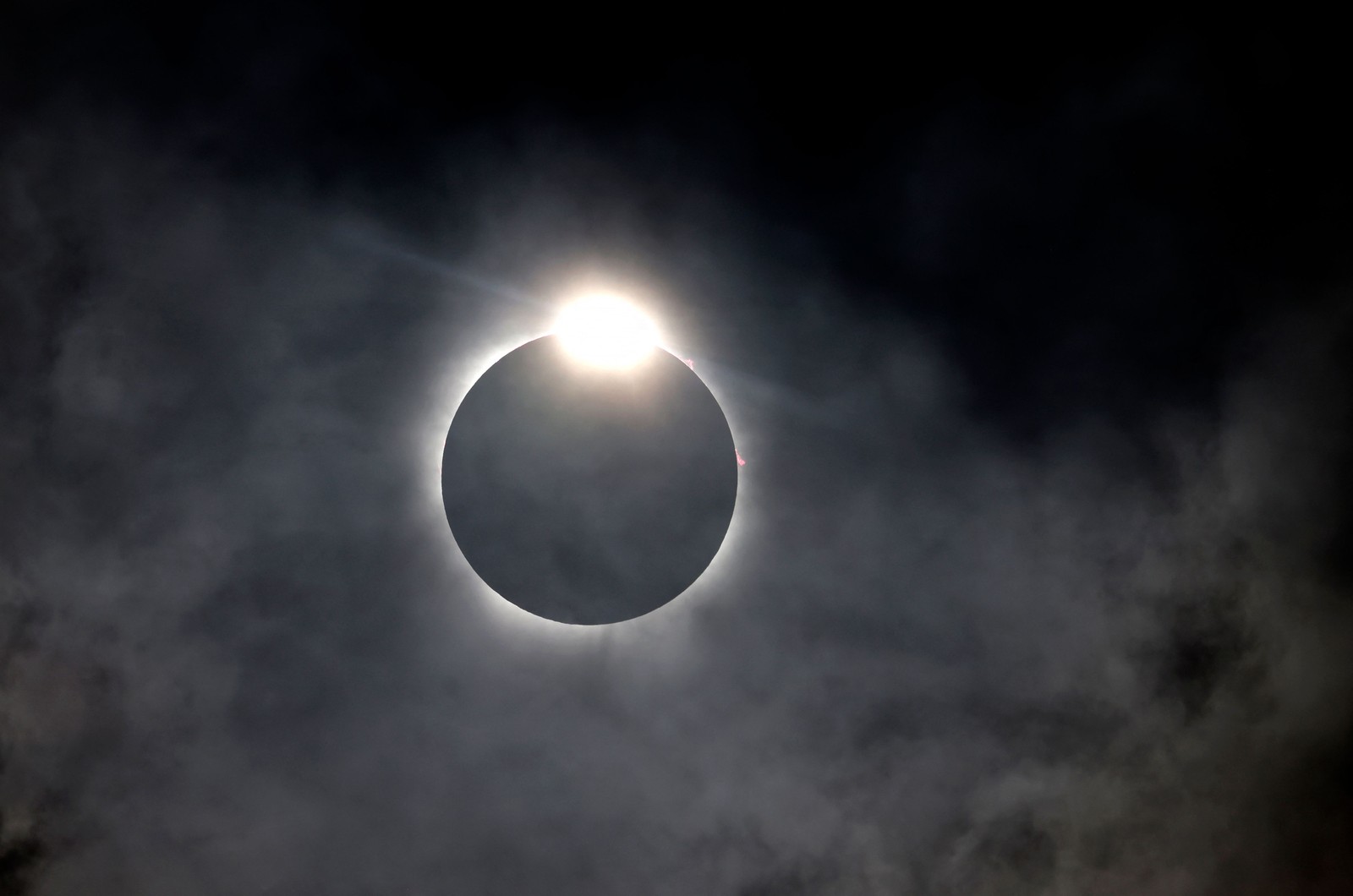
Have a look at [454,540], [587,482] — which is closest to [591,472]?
[587,482]

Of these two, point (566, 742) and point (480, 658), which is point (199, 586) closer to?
point (480, 658)

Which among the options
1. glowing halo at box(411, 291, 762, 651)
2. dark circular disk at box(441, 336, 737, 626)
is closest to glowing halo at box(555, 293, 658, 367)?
glowing halo at box(411, 291, 762, 651)

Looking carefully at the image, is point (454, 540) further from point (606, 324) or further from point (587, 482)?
point (606, 324)

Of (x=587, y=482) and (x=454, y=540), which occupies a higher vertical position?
(x=587, y=482)

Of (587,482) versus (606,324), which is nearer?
(606,324)

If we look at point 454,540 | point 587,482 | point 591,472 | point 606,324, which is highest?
point 606,324

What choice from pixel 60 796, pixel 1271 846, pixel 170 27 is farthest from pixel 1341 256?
pixel 60 796

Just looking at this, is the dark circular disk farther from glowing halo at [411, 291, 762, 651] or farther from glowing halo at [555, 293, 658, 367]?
glowing halo at [555, 293, 658, 367]

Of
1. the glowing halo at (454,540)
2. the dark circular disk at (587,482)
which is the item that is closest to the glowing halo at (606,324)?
the glowing halo at (454,540)
